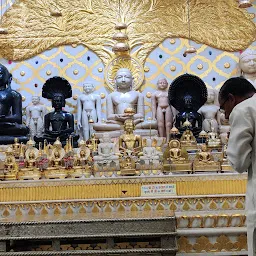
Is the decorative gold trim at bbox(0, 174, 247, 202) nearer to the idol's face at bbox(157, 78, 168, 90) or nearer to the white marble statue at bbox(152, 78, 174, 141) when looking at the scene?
the white marble statue at bbox(152, 78, 174, 141)

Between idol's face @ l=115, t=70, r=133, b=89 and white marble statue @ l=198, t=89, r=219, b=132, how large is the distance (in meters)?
1.26

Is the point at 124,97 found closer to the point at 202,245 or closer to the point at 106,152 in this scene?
the point at 106,152

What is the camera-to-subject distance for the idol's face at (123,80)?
9469 mm

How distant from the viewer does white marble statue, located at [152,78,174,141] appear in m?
9.32

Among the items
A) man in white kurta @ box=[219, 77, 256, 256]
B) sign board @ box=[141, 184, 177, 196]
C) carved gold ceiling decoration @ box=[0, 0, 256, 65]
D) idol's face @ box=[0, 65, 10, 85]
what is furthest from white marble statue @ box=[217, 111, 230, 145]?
man in white kurta @ box=[219, 77, 256, 256]

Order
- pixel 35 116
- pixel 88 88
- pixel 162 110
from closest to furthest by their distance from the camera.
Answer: pixel 162 110, pixel 35 116, pixel 88 88

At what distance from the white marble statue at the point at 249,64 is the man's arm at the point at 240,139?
6932mm

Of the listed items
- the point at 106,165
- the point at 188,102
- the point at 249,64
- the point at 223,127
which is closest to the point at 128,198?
the point at 106,165

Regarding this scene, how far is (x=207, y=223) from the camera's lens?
5148mm

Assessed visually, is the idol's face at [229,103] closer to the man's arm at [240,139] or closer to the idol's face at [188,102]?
the man's arm at [240,139]

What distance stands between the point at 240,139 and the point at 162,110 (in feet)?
22.1

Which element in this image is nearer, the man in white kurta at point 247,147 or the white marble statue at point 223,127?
the man in white kurta at point 247,147

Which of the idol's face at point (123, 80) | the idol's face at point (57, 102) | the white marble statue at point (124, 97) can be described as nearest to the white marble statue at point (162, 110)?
the white marble statue at point (124, 97)

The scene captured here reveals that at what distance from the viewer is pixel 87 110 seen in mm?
9570
